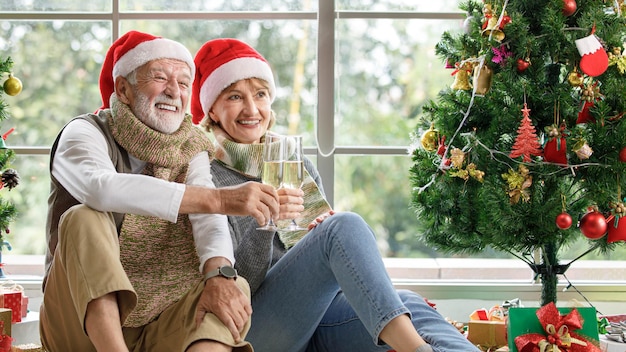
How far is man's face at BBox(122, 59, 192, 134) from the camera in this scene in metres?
2.09

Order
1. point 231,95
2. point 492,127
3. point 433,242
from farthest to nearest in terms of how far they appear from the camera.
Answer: point 433,242 < point 492,127 < point 231,95

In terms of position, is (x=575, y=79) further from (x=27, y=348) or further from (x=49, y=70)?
(x=49, y=70)

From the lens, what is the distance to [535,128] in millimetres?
2609

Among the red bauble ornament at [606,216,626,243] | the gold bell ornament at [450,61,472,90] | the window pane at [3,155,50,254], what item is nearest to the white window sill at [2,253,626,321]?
the window pane at [3,155,50,254]

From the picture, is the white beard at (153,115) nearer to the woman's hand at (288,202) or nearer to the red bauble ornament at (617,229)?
the woman's hand at (288,202)

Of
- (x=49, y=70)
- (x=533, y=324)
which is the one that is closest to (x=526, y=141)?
(x=533, y=324)

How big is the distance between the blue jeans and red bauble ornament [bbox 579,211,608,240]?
0.69m

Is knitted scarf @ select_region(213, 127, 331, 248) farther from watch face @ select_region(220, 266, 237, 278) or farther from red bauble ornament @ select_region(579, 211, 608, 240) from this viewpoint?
red bauble ornament @ select_region(579, 211, 608, 240)

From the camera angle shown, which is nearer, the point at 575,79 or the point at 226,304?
the point at 226,304

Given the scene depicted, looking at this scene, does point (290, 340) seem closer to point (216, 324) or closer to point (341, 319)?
point (341, 319)

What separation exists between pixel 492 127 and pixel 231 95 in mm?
857

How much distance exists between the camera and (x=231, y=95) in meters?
2.44

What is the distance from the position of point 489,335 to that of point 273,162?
1139 millimetres

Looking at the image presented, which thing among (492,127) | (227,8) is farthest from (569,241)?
(227,8)
